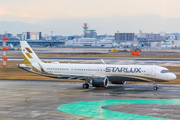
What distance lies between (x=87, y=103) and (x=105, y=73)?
13.1 meters

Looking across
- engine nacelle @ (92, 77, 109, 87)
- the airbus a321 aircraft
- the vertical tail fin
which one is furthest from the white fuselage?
the vertical tail fin

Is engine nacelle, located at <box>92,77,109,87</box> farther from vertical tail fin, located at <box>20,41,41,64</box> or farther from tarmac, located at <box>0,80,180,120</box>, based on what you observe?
vertical tail fin, located at <box>20,41,41,64</box>

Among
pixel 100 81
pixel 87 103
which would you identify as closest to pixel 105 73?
pixel 100 81

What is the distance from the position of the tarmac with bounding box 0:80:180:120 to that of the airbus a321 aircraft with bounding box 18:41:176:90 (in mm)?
1711

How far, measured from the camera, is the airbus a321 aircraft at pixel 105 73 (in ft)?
144

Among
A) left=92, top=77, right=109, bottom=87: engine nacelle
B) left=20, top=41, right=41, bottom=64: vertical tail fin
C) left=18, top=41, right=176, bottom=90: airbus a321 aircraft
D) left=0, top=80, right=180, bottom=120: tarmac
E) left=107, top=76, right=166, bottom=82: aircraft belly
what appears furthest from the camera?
left=20, top=41, right=41, bottom=64: vertical tail fin

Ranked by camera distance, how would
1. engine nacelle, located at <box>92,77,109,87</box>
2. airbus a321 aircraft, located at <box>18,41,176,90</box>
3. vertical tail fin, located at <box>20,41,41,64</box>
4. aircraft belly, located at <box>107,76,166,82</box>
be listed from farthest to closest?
1. vertical tail fin, located at <box>20,41,41,64</box>
2. aircraft belly, located at <box>107,76,166,82</box>
3. airbus a321 aircraft, located at <box>18,41,176,90</box>
4. engine nacelle, located at <box>92,77,109,87</box>

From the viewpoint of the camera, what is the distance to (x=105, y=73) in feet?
151

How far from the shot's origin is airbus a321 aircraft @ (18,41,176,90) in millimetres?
43906

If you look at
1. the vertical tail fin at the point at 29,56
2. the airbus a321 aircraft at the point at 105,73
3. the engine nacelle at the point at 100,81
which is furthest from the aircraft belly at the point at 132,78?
the vertical tail fin at the point at 29,56

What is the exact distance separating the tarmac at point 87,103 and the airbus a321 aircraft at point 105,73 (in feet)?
5.61

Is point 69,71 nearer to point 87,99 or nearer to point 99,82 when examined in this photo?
point 99,82

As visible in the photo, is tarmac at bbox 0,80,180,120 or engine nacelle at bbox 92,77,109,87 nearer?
tarmac at bbox 0,80,180,120

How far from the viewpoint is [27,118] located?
25.9 metres
